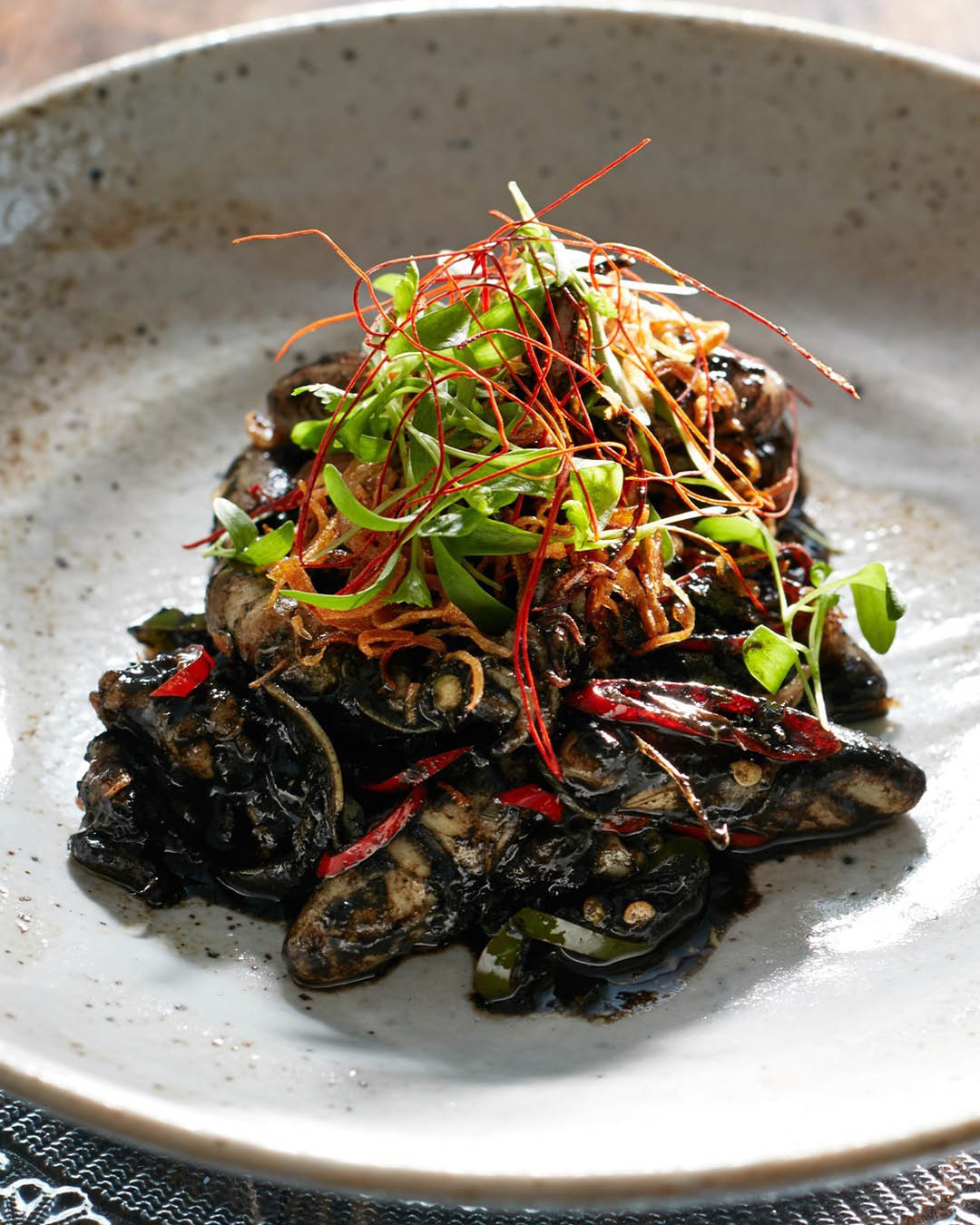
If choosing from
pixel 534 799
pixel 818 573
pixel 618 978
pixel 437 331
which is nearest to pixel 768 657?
pixel 818 573

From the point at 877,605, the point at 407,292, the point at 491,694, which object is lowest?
the point at 877,605

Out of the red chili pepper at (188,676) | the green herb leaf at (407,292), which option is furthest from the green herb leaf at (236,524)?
Result: the green herb leaf at (407,292)

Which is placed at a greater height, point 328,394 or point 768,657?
point 328,394

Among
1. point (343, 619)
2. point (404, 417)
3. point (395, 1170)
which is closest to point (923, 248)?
point (404, 417)

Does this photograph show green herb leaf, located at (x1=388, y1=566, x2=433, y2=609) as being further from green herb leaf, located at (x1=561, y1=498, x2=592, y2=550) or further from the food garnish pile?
green herb leaf, located at (x1=561, y1=498, x2=592, y2=550)

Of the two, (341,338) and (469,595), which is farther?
(341,338)

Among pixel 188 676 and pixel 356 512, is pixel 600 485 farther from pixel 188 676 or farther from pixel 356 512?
pixel 188 676

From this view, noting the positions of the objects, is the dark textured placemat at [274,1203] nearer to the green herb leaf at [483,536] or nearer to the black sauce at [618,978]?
the black sauce at [618,978]

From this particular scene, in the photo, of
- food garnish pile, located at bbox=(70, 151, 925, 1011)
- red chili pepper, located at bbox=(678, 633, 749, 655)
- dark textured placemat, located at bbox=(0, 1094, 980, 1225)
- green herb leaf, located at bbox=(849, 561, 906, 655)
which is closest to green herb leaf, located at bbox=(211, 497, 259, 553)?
food garnish pile, located at bbox=(70, 151, 925, 1011)
